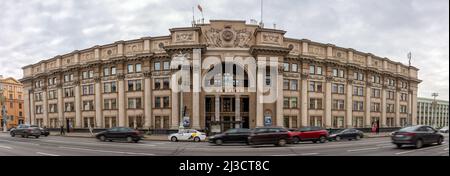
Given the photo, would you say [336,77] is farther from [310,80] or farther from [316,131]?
[316,131]

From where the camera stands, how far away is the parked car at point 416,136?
53.4ft

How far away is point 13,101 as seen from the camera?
9100 centimetres

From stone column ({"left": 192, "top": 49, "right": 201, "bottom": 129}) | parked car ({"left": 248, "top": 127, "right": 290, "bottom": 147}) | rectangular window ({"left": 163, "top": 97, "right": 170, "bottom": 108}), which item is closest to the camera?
parked car ({"left": 248, "top": 127, "right": 290, "bottom": 147})

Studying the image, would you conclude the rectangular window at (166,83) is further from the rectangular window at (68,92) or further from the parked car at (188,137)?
the rectangular window at (68,92)

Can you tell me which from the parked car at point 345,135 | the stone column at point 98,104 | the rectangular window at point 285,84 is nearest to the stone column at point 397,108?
the rectangular window at point 285,84

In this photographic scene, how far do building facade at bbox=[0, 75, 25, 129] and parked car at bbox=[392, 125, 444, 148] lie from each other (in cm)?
10938

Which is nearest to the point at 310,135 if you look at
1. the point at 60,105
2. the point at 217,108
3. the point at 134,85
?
the point at 217,108

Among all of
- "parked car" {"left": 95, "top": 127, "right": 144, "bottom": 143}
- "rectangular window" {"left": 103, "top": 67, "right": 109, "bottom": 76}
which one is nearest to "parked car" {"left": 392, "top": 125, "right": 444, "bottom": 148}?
"parked car" {"left": 95, "top": 127, "right": 144, "bottom": 143}

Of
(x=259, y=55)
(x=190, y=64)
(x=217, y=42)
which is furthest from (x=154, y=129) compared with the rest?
(x=259, y=55)

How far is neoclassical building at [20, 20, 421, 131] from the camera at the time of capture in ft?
130

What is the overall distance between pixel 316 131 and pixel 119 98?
3284 centimetres

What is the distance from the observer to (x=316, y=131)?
990 inches

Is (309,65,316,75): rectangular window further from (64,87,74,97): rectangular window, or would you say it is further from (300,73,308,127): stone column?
(64,87,74,97): rectangular window

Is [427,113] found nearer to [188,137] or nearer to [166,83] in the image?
[166,83]
